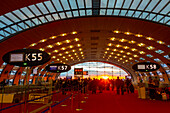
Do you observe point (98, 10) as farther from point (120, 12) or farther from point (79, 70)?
point (79, 70)

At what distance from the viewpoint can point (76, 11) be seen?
20.9 meters

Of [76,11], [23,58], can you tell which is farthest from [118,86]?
[23,58]

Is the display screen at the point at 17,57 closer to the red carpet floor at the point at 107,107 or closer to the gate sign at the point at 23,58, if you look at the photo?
the gate sign at the point at 23,58

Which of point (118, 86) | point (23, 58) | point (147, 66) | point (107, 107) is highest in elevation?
point (147, 66)

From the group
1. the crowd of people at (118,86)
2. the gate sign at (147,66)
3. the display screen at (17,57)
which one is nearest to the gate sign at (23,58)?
Result: the display screen at (17,57)

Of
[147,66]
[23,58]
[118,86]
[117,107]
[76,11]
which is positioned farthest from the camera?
[76,11]

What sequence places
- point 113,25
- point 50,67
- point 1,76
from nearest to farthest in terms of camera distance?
point 50,67 < point 113,25 < point 1,76

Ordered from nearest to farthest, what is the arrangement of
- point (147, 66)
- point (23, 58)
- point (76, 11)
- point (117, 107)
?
point (23, 58) < point (117, 107) < point (147, 66) < point (76, 11)

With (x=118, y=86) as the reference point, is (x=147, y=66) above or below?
above

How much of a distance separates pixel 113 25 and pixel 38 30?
36.7 ft

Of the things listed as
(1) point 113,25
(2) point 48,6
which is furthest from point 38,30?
(1) point 113,25

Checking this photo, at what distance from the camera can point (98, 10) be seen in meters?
21.0

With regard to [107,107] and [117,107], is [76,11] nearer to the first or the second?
[107,107]

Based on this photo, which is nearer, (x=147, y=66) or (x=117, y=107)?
(x=117, y=107)
